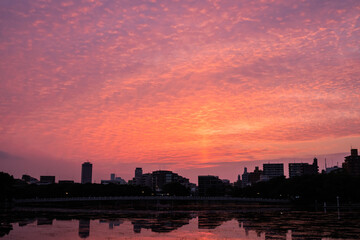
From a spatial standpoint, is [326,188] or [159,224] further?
[326,188]

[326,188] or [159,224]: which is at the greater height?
[326,188]

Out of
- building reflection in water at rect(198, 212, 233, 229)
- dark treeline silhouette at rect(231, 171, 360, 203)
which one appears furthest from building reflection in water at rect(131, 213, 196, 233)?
dark treeline silhouette at rect(231, 171, 360, 203)

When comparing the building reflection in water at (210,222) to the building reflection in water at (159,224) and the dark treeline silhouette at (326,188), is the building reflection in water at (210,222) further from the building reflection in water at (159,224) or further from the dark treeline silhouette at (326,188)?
the dark treeline silhouette at (326,188)

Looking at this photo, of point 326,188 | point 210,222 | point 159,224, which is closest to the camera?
point 159,224

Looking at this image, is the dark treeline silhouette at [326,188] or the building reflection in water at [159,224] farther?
the dark treeline silhouette at [326,188]

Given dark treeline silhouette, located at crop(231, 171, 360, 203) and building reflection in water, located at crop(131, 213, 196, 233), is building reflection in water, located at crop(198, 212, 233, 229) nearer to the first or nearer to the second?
building reflection in water, located at crop(131, 213, 196, 233)

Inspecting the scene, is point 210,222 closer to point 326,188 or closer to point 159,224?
point 159,224

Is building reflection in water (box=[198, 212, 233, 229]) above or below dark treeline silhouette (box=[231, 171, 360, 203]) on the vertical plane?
below

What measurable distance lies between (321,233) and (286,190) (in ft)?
412

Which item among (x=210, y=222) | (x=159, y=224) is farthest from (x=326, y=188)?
(x=159, y=224)

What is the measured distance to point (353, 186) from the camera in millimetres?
143500

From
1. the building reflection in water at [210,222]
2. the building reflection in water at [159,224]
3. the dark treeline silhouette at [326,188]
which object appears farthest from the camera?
the dark treeline silhouette at [326,188]

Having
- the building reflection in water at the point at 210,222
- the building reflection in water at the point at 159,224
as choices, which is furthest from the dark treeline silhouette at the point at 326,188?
the building reflection in water at the point at 159,224

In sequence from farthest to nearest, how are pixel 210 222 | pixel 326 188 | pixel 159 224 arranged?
pixel 326 188 < pixel 210 222 < pixel 159 224
